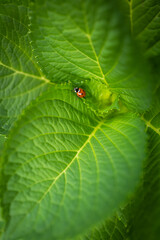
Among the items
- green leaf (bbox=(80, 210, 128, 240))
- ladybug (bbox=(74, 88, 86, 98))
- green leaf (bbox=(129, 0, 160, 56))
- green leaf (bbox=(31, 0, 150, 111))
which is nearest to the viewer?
green leaf (bbox=(31, 0, 150, 111))

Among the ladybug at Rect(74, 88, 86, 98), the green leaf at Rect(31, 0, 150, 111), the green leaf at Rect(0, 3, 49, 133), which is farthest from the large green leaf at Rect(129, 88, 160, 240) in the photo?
the green leaf at Rect(0, 3, 49, 133)

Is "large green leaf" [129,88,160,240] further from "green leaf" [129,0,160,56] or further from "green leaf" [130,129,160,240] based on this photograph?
"green leaf" [129,0,160,56]

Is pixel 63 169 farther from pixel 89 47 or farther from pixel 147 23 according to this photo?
pixel 147 23

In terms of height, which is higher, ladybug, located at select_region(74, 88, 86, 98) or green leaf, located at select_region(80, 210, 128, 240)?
ladybug, located at select_region(74, 88, 86, 98)

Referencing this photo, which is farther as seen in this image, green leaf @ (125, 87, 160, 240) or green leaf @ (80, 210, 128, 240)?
green leaf @ (80, 210, 128, 240)

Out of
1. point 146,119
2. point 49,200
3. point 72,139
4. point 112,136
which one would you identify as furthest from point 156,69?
point 49,200

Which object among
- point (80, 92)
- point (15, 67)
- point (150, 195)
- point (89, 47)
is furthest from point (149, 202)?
point (15, 67)

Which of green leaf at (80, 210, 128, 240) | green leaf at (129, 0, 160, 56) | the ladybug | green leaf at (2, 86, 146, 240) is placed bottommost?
green leaf at (80, 210, 128, 240)
